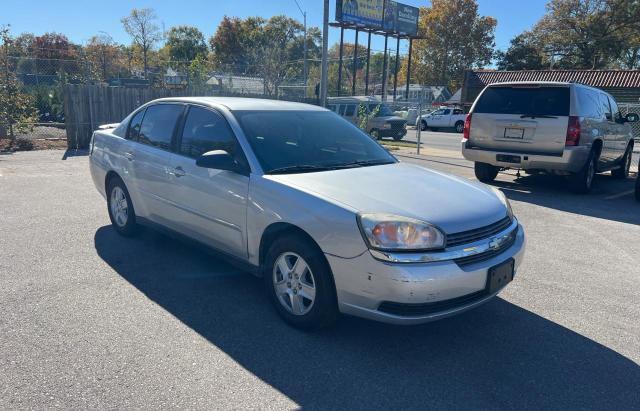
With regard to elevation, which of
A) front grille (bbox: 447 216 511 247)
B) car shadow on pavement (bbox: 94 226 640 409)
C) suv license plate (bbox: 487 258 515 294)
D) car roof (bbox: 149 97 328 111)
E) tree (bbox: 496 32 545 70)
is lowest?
car shadow on pavement (bbox: 94 226 640 409)

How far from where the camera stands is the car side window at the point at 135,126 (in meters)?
5.38

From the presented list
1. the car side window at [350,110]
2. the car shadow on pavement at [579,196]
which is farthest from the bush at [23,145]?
the car side window at [350,110]

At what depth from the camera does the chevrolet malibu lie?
3.07m

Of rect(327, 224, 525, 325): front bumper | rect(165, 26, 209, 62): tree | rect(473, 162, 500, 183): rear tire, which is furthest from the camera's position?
rect(165, 26, 209, 62): tree

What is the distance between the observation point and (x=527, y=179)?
35.0ft

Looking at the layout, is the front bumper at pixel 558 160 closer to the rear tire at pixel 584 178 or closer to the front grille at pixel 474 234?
the rear tire at pixel 584 178

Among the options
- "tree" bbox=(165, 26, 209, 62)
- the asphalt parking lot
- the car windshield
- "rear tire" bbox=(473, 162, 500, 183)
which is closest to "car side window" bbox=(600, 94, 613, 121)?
"rear tire" bbox=(473, 162, 500, 183)

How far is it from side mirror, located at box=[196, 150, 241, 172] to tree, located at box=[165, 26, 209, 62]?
74.0 m

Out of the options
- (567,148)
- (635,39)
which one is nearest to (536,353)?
(567,148)

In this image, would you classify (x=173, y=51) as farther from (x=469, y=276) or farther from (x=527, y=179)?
(x=469, y=276)

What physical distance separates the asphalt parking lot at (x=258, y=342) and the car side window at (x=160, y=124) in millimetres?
1151

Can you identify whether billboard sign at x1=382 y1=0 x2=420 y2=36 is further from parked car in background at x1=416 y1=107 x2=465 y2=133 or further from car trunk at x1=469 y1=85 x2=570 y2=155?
car trunk at x1=469 y1=85 x2=570 y2=155

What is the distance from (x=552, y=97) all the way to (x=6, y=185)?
936cm

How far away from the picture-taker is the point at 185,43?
7450 centimetres
